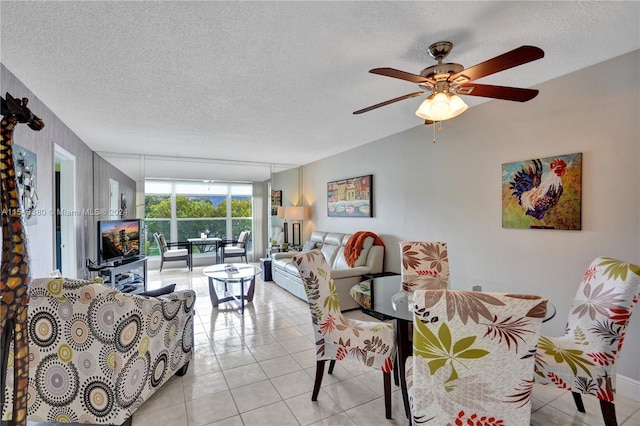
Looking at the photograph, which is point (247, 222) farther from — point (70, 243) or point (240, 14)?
point (240, 14)

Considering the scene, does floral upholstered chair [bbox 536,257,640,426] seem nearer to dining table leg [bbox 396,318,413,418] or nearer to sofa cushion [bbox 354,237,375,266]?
dining table leg [bbox 396,318,413,418]

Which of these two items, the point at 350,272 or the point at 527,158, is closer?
the point at 527,158

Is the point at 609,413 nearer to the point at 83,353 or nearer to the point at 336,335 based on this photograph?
the point at 336,335

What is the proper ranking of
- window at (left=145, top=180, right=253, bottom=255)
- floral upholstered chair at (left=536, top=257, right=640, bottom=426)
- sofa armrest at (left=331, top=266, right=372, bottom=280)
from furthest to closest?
window at (left=145, top=180, right=253, bottom=255) → sofa armrest at (left=331, top=266, right=372, bottom=280) → floral upholstered chair at (left=536, top=257, right=640, bottom=426)

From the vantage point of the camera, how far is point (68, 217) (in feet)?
12.4

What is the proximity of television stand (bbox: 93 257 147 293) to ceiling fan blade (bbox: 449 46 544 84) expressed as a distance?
4.54 meters

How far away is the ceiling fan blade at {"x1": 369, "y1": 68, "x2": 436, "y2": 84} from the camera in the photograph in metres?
1.67

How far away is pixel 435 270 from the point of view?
290cm

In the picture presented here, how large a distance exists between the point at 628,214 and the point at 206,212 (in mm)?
7697

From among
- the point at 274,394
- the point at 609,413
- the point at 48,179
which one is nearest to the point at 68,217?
the point at 48,179

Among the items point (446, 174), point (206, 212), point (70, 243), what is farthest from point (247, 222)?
point (446, 174)

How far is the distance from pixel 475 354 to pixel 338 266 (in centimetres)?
349

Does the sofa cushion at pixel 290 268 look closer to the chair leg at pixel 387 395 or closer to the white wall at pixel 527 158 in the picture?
the white wall at pixel 527 158

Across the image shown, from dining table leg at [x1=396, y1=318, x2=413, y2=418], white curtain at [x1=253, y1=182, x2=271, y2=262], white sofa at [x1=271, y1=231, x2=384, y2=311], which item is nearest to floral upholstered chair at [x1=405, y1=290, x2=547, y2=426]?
dining table leg at [x1=396, y1=318, x2=413, y2=418]
